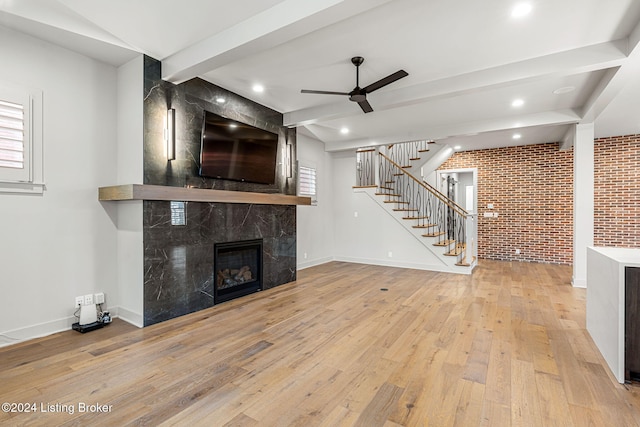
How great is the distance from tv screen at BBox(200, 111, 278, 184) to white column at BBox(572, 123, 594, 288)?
5146 mm

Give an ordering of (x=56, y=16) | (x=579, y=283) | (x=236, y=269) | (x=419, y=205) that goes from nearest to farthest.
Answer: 1. (x=56, y=16)
2. (x=236, y=269)
3. (x=579, y=283)
4. (x=419, y=205)

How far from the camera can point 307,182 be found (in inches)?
272

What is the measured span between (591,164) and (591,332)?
11.2ft

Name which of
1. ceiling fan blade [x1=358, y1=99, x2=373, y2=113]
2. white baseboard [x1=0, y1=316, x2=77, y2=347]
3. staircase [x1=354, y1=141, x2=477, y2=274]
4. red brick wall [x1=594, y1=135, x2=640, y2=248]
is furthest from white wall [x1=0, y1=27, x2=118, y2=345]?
red brick wall [x1=594, y1=135, x2=640, y2=248]

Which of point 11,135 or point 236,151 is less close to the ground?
point 236,151

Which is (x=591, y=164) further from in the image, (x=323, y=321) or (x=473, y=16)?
(x=323, y=321)

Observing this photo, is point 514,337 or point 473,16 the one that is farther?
point 514,337

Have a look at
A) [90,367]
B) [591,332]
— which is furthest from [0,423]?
[591,332]

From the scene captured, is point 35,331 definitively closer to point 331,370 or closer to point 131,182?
point 131,182

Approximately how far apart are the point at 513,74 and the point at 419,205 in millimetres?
4624

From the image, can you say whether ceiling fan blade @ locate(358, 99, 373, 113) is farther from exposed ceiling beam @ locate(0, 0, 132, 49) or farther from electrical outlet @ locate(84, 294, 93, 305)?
electrical outlet @ locate(84, 294, 93, 305)

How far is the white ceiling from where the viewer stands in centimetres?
256

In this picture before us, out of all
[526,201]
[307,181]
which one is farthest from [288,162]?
[526,201]

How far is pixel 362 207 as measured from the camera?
7434 millimetres
